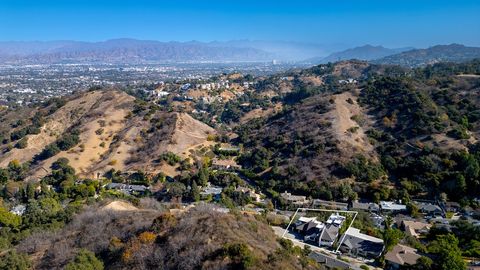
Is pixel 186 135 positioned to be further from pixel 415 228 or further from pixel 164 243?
pixel 164 243

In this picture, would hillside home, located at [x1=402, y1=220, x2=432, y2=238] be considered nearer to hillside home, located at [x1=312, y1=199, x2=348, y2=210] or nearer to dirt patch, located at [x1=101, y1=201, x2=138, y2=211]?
hillside home, located at [x1=312, y1=199, x2=348, y2=210]

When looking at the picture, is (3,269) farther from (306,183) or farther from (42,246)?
(306,183)

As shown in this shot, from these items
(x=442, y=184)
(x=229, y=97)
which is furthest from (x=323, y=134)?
(x=229, y=97)

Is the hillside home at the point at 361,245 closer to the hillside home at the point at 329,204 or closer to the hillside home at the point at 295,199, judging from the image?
the hillside home at the point at 329,204

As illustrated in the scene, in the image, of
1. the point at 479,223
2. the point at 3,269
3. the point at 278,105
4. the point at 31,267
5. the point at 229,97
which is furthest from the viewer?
the point at 229,97

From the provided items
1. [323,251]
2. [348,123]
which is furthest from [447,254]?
[348,123]

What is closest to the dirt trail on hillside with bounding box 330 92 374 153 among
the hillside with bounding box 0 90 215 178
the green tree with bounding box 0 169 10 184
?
the hillside with bounding box 0 90 215 178

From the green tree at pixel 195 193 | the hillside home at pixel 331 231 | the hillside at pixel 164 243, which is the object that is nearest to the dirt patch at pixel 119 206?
the hillside at pixel 164 243
